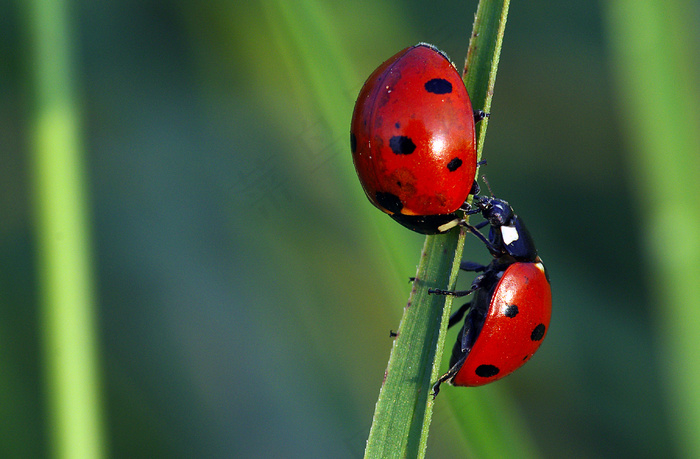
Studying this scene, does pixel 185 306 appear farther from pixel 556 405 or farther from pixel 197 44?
pixel 556 405

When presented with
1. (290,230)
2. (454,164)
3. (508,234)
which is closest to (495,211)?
(508,234)

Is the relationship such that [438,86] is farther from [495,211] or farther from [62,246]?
[62,246]

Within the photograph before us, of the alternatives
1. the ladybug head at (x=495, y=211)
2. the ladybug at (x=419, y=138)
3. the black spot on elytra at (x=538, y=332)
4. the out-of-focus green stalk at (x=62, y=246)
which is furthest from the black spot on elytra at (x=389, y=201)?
the out-of-focus green stalk at (x=62, y=246)

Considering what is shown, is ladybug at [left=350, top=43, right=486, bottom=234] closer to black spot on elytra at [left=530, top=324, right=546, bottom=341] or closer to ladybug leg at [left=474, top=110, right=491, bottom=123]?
ladybug leg at [left=474, top=110, right=491, bottom=123]

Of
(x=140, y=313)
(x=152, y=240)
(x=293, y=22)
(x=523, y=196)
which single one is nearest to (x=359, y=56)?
(x=293, y=22)

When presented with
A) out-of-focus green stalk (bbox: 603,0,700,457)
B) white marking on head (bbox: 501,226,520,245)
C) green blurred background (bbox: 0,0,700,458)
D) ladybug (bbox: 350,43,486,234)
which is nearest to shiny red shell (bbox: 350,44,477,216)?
ladybug (bbox: 350,43,486,234)

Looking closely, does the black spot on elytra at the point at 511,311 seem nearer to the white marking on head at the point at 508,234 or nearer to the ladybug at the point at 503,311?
the ladybug at the point at 503,311
